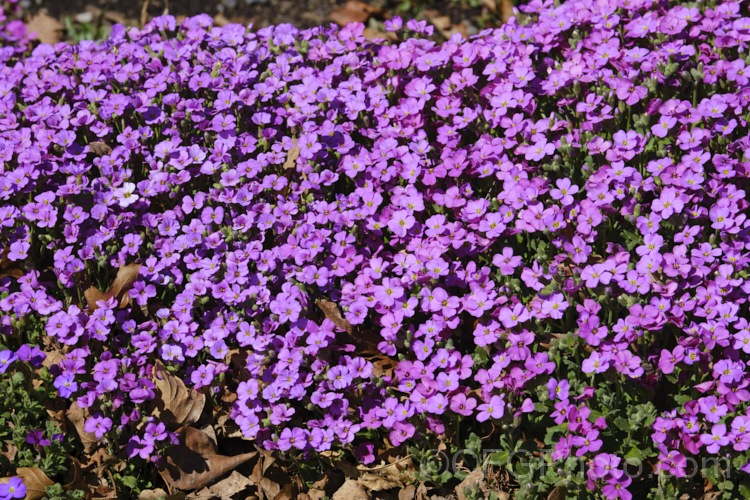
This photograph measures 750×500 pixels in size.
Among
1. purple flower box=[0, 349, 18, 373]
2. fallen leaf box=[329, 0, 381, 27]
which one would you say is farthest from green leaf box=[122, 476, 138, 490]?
fallen leaf box=[329, 0, 381, 27]

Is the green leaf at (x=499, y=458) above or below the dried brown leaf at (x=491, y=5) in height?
below

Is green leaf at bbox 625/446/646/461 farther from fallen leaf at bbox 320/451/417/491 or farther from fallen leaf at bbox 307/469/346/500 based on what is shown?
fallen leaf at bbox 307/469/346/500

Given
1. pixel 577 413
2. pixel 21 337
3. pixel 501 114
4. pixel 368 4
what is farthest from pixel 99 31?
pixel 577 413

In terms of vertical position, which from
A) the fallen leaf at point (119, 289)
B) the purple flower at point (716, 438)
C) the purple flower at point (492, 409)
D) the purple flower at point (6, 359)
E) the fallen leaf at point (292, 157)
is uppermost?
the fallen leaf at point (292, 157)

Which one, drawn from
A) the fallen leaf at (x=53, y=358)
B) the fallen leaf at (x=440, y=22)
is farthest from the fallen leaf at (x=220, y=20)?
the fallen leaf at (x=53, y=358)

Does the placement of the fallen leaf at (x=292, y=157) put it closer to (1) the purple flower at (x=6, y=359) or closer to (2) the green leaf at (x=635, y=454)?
(1) the purple flower at (x=6, y=359)

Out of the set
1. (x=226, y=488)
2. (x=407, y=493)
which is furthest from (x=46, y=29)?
(x=407, y=493)
